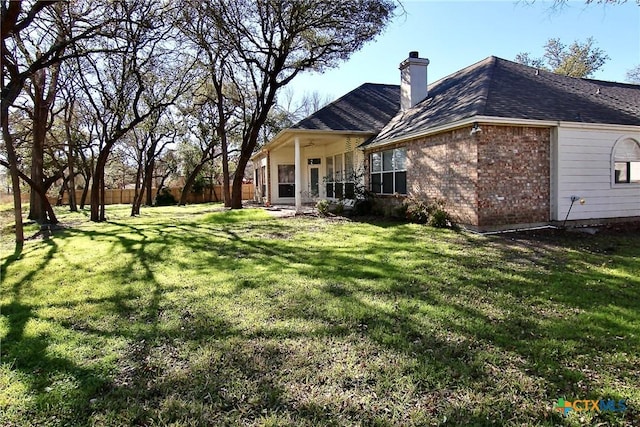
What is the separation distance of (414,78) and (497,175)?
6287 mm

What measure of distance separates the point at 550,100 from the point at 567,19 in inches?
111

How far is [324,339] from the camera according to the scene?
3.39m

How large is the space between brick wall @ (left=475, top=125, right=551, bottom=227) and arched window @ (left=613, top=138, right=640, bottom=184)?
2242 millimetres

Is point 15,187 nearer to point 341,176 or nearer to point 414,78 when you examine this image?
point 341,176

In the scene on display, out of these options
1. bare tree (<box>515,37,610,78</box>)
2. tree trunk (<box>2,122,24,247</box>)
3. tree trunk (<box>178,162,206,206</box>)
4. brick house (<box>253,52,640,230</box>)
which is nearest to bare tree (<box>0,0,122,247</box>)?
tree trunk (<box>2,122,24,247</box>)

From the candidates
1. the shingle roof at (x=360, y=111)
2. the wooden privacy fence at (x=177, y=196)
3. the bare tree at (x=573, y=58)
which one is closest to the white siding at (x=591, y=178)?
the shingle roof at (x=360, y=111)

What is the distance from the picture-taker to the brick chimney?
13289mm

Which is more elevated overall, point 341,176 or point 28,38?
point 28,38

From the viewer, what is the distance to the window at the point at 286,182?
19734mm

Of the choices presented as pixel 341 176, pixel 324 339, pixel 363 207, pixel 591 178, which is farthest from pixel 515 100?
pixel 324 339

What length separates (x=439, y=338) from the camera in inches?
133

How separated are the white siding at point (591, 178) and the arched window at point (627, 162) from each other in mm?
157

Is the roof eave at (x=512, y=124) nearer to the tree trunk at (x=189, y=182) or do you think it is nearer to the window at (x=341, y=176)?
the window at (x=341, y=176)

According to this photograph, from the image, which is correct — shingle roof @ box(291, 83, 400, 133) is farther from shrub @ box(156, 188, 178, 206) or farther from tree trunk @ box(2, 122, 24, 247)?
shrub @ box(156, 188, 178, 206)
